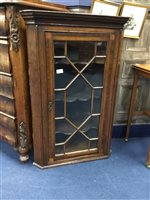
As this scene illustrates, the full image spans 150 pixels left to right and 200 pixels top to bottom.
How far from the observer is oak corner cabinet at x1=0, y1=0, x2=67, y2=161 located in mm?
1210

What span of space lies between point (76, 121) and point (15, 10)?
886 mm

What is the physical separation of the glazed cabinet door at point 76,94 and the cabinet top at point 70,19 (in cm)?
7

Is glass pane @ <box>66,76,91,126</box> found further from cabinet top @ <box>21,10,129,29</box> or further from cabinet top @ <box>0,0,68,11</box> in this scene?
cabinet top @ <box>0,0,68,11</box>

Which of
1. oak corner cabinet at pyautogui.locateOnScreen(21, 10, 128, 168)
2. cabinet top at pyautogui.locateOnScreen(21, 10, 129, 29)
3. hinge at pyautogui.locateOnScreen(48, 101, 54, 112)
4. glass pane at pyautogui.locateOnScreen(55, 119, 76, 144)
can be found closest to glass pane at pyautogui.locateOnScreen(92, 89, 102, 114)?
oak corner cabinet at pyautogui.locateOnScreen(21, 10, 128, 168)

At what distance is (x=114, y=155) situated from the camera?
1.79 meters

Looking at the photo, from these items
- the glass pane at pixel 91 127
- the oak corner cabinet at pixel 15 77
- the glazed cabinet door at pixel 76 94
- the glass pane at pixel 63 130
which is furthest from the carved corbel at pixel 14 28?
the glass pane at pixel 91 127

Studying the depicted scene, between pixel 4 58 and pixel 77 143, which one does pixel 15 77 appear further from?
pixel 77 143

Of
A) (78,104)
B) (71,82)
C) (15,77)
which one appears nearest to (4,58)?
(15,77)

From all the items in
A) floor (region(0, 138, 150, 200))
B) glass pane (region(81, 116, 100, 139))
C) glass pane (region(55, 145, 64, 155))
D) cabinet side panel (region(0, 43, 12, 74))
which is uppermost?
cabinet side panel (region(0, 43, 12, 74))

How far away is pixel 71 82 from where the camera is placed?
142 cm

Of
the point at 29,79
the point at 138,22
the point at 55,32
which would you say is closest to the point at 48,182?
the point at 29,79

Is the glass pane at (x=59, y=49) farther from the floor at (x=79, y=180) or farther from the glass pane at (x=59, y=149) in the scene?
the floor at (x=79, y=180)

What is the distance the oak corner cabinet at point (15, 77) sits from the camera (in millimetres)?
1210

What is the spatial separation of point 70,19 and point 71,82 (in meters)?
0.42
